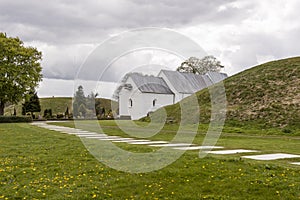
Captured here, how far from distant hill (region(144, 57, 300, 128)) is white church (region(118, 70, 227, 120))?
16.1 metres

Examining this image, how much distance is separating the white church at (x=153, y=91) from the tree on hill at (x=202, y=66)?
11236 millimetres

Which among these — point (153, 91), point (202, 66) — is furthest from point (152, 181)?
point (202, 66)

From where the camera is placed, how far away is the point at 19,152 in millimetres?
11773

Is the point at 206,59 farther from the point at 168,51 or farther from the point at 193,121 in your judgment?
the point at 168,51

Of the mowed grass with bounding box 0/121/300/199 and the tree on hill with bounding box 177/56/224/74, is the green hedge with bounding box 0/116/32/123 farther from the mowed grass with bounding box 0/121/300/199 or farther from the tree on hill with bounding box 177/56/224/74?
the tree on hill with bounding box 177/56/224/74

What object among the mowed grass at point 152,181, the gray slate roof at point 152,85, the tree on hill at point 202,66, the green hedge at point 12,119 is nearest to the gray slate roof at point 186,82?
the gray slate roof at point 152,85

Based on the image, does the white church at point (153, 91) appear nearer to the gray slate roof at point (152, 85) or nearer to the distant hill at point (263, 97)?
the gray slate roof at point (152, 85)

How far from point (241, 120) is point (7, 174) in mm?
21815

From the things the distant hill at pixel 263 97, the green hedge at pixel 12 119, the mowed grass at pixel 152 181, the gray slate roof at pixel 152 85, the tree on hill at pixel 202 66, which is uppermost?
the tree on hill at pixel 202 66

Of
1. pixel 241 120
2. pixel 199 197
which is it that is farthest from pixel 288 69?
pixel 199 197

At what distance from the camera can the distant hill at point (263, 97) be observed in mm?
26234

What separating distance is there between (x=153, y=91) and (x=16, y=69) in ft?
68.4

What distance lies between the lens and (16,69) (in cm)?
4688

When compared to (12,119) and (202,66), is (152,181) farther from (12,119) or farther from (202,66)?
(202,66)
